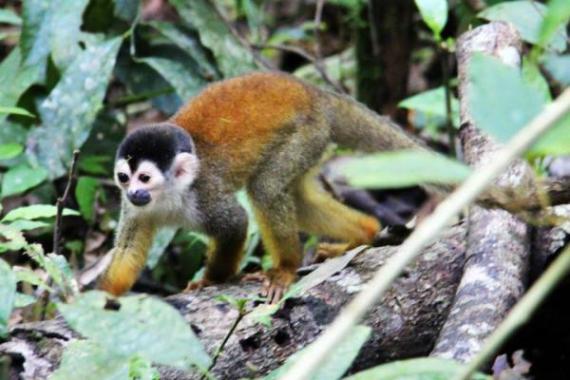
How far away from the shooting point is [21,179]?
444 cm

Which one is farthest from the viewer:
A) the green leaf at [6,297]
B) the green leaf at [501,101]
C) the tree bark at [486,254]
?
the tree bark at [486,254]

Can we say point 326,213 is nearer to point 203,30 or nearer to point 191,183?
point 191,183

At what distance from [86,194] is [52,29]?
0.94m

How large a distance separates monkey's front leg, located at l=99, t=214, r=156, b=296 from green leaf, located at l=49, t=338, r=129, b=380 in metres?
1.39

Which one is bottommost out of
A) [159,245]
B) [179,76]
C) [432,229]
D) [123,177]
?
[159,245]

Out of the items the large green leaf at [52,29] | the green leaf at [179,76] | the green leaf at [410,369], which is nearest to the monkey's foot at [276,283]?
the green leaf at [179,76]

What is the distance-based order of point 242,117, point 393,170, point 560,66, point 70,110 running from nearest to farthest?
point 393,170 → point 242,117 → point 560,66 → point 70,110

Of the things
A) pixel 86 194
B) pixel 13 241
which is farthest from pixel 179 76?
pixel 13 241

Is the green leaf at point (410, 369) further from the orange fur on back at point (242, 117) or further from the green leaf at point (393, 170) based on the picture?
the orange fur on back at point (242, 117)

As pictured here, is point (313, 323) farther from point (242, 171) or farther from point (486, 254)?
point (242, 171)

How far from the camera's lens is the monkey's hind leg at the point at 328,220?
13.2ft

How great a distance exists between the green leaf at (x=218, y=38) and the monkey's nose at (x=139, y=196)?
153 centimetres

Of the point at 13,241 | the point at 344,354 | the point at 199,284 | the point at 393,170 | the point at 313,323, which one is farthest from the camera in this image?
the point at 199,284

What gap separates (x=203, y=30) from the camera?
16.8 feet
